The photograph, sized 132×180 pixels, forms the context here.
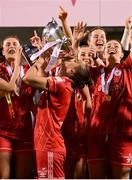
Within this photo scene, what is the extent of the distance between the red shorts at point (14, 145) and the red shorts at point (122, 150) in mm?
746

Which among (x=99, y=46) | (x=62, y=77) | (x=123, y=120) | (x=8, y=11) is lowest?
(x=123, y=120)

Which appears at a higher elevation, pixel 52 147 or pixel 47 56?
pixel 47 56

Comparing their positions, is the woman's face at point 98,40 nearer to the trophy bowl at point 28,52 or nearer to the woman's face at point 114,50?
the woman's face at point 114,50

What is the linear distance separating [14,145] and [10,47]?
2.83ft

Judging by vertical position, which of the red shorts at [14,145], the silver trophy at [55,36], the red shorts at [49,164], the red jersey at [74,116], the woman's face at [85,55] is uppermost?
the silver trophy at [55,36]

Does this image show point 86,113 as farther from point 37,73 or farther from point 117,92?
point 37,73

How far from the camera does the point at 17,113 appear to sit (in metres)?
4.90

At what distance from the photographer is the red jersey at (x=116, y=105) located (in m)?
4.71

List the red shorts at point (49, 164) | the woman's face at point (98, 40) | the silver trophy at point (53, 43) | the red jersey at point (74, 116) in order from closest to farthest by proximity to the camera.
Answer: the red shorts at point (49, 164) < the silver trophy at point (53, 43) < the red jersey at point (74, 116) < the woman's face at point (98, 40)

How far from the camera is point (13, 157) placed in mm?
4961

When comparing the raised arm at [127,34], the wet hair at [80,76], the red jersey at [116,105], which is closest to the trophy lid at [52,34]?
the wet hair at [80,76]

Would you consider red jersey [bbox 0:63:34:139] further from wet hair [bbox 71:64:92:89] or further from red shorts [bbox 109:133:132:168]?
red shorts [bbox 109:133:132:168]

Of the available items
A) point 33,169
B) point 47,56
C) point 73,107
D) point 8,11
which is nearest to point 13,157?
point 33,169

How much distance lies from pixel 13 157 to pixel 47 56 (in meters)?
1.03
